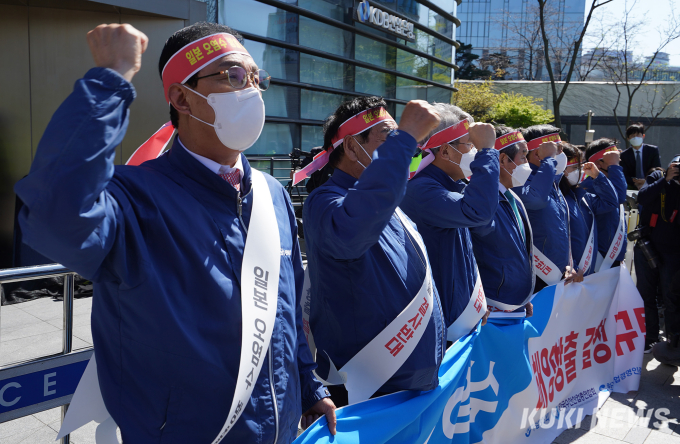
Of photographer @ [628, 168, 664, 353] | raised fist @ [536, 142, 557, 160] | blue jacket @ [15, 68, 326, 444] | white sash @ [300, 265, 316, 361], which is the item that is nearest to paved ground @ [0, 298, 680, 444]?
photographer @ [628, 168, 664, 353]

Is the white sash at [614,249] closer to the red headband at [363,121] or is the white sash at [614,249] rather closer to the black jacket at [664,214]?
the black jacket at [664,214]

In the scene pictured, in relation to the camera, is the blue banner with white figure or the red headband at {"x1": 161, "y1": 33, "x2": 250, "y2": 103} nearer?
the red headband at {"x1": 161, "y1": 33, "x2": 250, "y2": 103}

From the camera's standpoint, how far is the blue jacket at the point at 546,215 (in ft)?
14.5

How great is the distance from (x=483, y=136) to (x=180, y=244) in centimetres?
212

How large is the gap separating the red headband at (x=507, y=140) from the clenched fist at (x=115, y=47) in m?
3.44

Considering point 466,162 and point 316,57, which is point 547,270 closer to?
point 466,162

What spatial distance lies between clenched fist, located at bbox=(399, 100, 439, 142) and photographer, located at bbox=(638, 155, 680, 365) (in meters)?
4.87

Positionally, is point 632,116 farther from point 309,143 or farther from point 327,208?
point 327,208

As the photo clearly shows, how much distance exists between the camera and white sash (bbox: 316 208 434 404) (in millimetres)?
2236

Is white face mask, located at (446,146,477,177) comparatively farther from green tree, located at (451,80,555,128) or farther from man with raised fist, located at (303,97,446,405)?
green tree, located at (451,80,555,128)

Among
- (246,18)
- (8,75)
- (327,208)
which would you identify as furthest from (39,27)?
(327,208)

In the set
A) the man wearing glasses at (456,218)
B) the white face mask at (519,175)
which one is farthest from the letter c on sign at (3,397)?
the white face mask at (519,175)

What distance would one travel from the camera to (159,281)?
4.59ft

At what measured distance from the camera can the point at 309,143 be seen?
1570 cm
